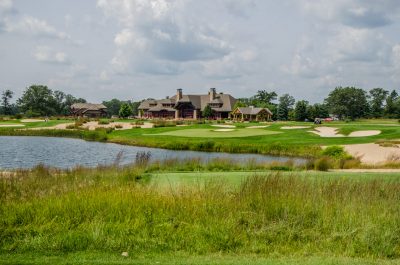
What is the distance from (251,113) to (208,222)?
90329mm

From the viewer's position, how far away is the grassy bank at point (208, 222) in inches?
293

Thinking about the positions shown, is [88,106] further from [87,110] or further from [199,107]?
[199,107]

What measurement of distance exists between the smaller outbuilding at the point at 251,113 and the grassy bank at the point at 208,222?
87.4m

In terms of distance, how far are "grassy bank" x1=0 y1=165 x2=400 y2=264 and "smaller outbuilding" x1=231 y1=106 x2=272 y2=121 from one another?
287 ft

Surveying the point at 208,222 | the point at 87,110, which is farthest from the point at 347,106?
the point at 208,222

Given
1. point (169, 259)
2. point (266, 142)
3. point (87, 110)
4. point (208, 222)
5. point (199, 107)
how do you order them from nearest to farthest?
point (169, 259) → point (208, 222) → point (266, 142) → point (199, 107) → point (87, 110)

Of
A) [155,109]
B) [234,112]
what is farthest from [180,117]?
[234,112]

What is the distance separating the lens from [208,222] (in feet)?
27.8

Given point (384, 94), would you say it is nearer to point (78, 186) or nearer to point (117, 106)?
point (117, 106)

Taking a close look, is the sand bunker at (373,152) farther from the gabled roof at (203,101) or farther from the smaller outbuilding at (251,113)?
the gabled roof at (203,101)

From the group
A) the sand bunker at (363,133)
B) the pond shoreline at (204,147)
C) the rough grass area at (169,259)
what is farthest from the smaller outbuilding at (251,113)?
the rough grass area at (169,259)

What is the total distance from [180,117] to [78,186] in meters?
103

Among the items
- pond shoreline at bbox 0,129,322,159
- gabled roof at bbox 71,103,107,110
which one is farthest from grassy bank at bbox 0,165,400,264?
gabled roof at bbox 71,103,107,110

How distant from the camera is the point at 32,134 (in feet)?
209
